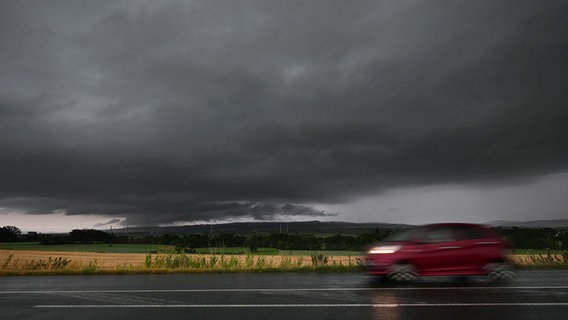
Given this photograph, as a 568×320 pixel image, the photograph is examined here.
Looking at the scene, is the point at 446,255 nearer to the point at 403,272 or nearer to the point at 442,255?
the point at 442,255

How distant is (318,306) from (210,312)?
82.9 inches

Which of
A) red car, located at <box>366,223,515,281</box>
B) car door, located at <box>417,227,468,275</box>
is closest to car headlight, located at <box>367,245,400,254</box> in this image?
red car, located at <box>366,223,515,281</box>

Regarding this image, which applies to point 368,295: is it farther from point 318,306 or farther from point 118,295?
point 118,295

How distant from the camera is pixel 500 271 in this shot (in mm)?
12078

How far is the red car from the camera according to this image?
1211cm

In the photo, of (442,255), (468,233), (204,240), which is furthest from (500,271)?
(204,240)

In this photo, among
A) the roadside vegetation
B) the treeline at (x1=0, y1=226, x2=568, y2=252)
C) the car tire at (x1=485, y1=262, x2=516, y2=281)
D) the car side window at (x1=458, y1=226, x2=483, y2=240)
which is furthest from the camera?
the treeline at (x1=0, y1=226, x2=568, y2=252)

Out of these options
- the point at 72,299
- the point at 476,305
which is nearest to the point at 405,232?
the point at 476,305

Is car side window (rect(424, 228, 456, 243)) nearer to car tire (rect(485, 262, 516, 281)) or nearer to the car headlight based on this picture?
the car headlight

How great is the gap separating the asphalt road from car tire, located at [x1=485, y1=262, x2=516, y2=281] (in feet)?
0.89

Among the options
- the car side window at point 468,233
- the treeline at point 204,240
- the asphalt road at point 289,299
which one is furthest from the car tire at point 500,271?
the treeline at point 204,240

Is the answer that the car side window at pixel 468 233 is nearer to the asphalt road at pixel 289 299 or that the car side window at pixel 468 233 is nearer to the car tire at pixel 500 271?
the car tire at pixel 500 271

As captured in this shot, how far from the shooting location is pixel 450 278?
13.5 metres

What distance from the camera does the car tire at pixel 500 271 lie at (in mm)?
12086
